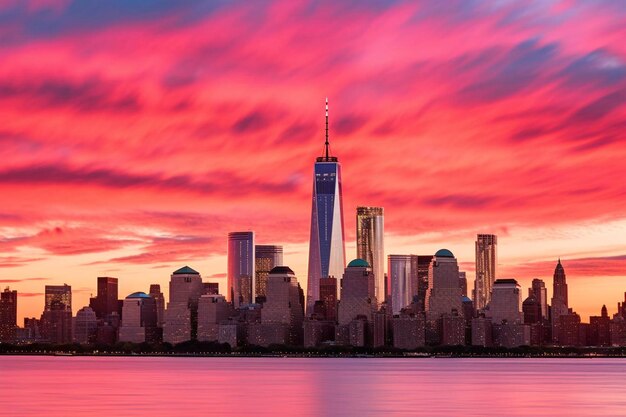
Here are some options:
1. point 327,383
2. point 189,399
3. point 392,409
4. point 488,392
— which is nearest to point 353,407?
point 392,409

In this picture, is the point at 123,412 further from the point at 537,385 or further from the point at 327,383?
the point at 537,385

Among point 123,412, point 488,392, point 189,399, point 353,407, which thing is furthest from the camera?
point 488,392

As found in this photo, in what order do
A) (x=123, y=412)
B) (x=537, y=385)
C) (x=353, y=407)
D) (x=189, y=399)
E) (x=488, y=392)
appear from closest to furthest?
(x=123, y=412) < (x=353, y=407) < (x=189, y=399) < (x=488, y=392) < (x=537, y=385)

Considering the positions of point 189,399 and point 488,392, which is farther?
point 488,392

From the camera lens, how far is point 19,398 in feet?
464

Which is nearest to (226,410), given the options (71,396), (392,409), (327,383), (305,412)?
(305,412)

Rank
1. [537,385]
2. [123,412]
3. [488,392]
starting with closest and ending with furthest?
1. [123,412]
2. [488,392]
3. [537,385]

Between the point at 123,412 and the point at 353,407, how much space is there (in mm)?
24025

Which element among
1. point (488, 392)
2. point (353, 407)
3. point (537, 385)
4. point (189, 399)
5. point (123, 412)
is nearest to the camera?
point (123, 412)

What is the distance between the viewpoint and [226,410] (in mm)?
118562

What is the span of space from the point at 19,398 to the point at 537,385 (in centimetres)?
8089

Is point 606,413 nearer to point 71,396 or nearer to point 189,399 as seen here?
point 189,399

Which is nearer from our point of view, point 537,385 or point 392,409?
point 392,409

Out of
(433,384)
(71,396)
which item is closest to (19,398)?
(71,396)
